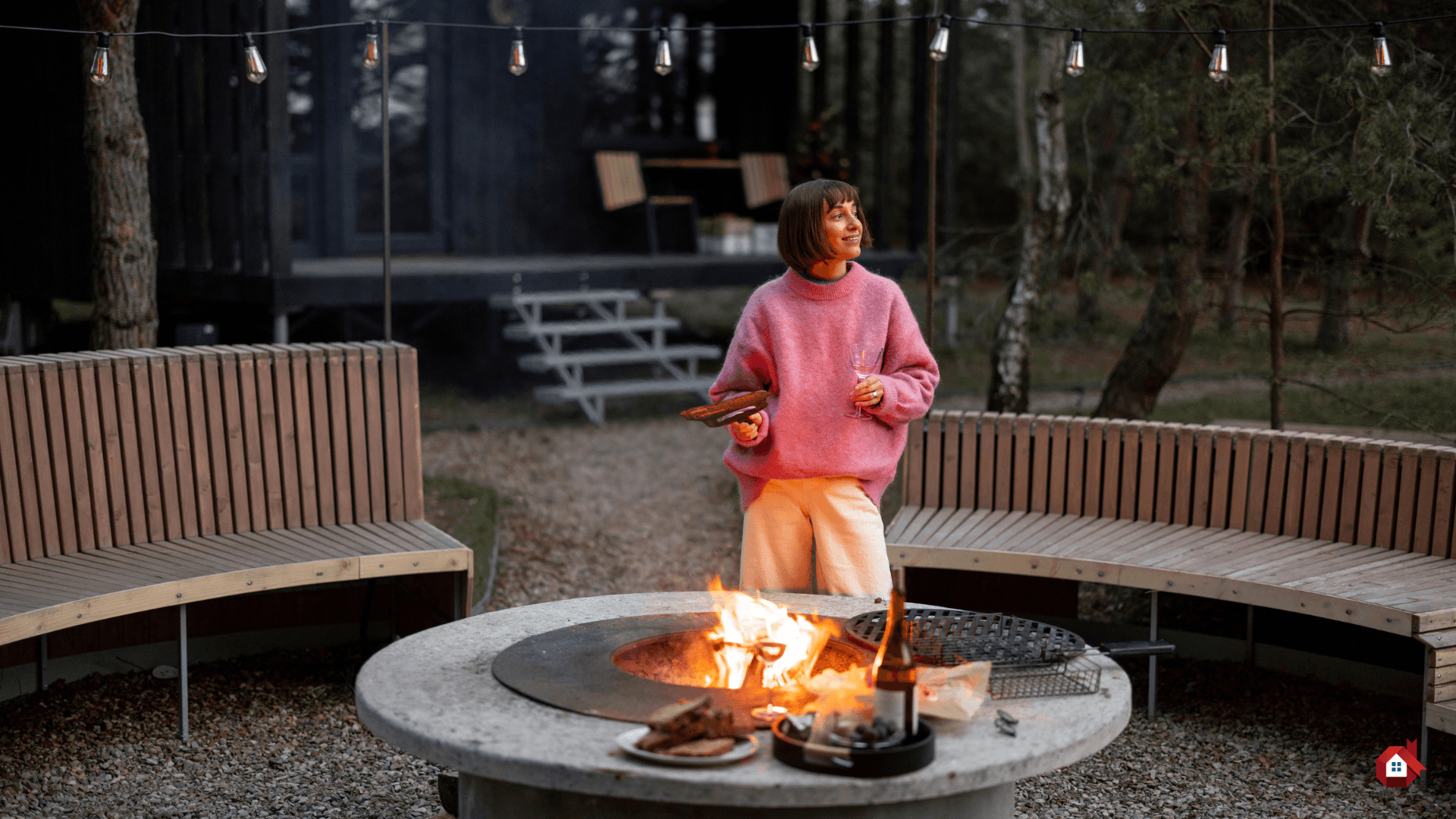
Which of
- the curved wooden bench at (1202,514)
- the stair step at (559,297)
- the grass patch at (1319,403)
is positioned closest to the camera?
the curved wooden bench at (1202,514)

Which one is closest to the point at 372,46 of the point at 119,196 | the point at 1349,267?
the point at 119,196

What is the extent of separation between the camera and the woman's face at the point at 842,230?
3.44 meters

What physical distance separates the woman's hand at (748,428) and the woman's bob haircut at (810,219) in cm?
41

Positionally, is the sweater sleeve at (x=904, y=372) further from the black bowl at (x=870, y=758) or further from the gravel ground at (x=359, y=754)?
the gravel ground at (x=359, y=754)

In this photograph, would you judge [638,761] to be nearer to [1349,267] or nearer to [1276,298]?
[1276,298]

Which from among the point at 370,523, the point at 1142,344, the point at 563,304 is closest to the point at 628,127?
the point at 563,304

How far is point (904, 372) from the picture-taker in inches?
142

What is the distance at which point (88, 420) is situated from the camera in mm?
4695

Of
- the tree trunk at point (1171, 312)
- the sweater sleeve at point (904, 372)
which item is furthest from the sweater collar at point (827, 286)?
the tree trunk at point (1171, 312)

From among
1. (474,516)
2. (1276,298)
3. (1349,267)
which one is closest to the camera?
(1276,298)

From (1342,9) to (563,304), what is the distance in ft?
27.7

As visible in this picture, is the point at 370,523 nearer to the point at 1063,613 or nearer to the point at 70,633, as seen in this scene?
the point at 70,633

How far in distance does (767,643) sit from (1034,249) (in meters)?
5.99

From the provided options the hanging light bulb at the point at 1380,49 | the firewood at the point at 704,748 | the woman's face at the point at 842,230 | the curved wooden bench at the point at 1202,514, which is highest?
the hanging light bulb at the point at 1380,49
